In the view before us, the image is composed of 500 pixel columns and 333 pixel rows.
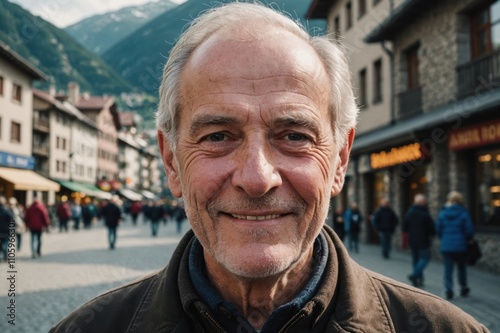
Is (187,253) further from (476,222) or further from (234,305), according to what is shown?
(476,222)

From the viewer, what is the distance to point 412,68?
58.3ft

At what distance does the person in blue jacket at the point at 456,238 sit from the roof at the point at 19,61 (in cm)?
2606

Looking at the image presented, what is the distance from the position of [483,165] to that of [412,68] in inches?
226

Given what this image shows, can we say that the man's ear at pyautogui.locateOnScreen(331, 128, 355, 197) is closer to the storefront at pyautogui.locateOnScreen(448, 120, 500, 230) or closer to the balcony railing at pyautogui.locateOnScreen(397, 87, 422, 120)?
the storefront at pyautogui.locateOnScreen(448, 120, 500, 230)

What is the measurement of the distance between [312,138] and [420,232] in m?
9.16

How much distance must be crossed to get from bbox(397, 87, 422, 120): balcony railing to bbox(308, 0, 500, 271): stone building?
0.03 meters

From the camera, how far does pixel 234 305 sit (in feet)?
6.52

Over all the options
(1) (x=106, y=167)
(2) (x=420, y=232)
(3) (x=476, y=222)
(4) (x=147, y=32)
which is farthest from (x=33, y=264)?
(4) (x=147, y=32)

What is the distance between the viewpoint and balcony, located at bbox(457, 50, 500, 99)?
12117mm

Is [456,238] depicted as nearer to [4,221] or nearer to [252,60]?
[252,60]

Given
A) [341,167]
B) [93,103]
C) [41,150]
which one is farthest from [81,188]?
[341,167]

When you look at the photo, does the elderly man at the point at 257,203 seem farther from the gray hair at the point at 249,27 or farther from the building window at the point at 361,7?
the building window at the point at 361,7

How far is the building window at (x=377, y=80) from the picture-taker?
20.6m

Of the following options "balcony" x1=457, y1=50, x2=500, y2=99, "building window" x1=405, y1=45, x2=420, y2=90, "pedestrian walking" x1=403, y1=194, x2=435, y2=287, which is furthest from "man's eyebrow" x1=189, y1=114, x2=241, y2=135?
"building window" x1=405, y1=45, x2=420, y2=90
